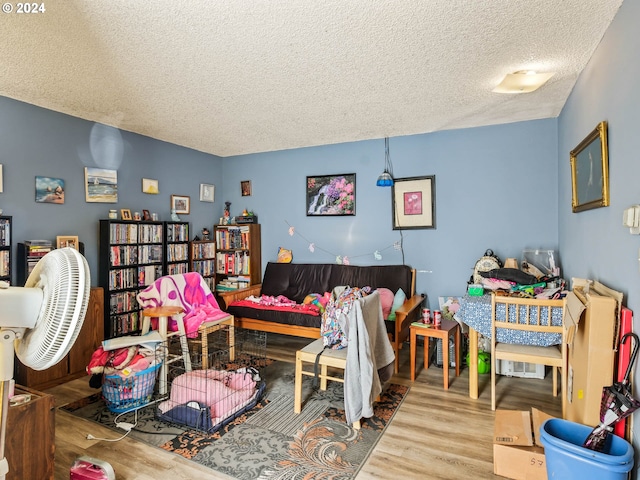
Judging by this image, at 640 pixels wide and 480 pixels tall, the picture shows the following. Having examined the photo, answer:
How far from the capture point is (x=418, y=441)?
2279 millimetres

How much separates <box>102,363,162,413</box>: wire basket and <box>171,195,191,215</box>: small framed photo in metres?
2.48

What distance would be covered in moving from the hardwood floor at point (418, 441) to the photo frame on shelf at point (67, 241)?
1240 mm

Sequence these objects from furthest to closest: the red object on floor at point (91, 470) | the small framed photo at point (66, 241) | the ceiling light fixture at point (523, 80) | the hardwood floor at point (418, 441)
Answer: the small framed photo at point (66, 241) → the ceiling light fixture at point (523, 80) → the hardwood floor at point (418, 441) → the red object on floor at point (91, 470)

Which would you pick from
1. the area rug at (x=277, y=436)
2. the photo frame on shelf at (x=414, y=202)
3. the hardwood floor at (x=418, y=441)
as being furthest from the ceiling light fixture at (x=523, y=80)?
the area rug at (x=277, y=436)

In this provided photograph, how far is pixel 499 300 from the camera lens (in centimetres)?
261

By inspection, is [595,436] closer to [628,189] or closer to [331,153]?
[628,189]

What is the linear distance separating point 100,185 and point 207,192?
1.52 metres

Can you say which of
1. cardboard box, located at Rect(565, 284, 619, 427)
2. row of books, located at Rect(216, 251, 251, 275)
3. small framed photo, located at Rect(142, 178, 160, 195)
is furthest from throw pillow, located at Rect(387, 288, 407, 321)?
small framed photo, located at Rect(142, 178, 160, 195)

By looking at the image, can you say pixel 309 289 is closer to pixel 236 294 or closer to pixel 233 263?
pixel 236 294

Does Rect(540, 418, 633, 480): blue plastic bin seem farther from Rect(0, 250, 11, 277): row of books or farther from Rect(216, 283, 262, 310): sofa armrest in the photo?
Rect(0, 250, 11, 277): row of books

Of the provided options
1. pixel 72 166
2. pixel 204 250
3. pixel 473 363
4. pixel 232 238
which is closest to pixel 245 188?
pixel 232 238

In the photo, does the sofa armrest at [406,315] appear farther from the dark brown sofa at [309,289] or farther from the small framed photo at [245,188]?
the small framed photo at [245,188]

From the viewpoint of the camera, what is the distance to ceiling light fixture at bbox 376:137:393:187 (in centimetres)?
417

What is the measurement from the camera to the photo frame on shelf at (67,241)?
3426 millimetres
